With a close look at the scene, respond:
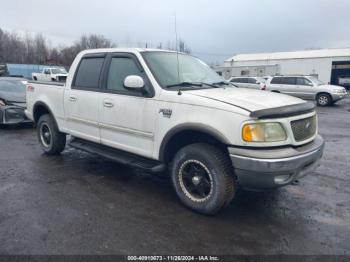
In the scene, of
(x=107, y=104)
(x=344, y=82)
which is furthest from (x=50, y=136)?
(x=344, y=82)

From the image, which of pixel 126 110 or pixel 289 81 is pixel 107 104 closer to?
pixel 126 110

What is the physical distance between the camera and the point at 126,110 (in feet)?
13.9

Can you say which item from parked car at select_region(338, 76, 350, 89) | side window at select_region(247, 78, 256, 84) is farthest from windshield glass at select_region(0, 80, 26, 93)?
parked car at select_region(338, 76, 350, 89)

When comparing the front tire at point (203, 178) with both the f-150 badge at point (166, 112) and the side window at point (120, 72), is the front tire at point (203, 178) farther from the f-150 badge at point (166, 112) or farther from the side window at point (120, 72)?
the side window at point (120, 72)

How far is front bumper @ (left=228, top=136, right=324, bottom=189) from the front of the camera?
10.2 ft

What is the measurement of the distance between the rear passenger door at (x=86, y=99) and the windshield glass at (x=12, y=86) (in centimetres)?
574

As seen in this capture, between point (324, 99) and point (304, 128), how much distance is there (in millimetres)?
15790

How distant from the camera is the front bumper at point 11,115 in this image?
895cm

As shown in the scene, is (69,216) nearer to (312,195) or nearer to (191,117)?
(191,117)

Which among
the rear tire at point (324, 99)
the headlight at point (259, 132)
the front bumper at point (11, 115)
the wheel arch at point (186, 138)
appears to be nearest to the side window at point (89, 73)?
the wheel arch at point (186, 138)

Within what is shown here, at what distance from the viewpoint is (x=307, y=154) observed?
339 cm

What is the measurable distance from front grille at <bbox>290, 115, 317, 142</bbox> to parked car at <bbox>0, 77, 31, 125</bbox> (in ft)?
27.4

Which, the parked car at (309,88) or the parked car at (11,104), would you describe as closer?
the parked car at (11,104)

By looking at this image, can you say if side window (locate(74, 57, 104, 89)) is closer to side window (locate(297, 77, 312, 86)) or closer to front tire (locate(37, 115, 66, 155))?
front tire (locate(37, 115, 66, 155))
